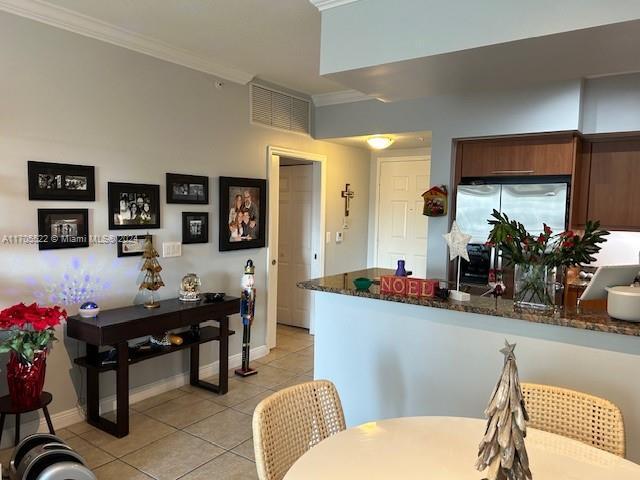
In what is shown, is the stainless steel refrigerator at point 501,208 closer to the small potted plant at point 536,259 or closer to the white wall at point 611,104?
the white wall at point 611,104

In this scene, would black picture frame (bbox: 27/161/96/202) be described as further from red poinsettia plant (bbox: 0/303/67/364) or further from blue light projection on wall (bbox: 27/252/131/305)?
red poinsettia plant (bbox: 0/303/67/364)

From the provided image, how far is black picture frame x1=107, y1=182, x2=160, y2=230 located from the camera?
129 inches

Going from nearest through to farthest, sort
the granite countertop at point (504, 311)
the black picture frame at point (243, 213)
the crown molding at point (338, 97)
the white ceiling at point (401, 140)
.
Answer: the granite countertop at point (504, 311) → the black picture frame at point (243, 213) → the white ceiling at point (401, 140) → the crown molding at point (338, 97)

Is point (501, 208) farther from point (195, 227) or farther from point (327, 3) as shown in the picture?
point (195, 227)

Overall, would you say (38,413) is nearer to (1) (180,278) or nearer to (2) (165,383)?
(2) (165,383)

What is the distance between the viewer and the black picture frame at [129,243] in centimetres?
336

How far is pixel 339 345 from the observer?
2809mm

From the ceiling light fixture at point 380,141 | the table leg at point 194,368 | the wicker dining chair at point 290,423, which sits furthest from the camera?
the ceiling light fixture at point 380,141

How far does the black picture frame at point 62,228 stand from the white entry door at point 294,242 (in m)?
2.69

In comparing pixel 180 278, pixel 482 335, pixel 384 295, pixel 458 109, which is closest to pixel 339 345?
pixel 384 295

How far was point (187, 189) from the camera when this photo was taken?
12.4 ft

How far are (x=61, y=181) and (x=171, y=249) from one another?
964 millimetres

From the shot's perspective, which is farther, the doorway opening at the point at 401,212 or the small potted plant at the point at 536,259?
the doorway opening at the point at 401,212

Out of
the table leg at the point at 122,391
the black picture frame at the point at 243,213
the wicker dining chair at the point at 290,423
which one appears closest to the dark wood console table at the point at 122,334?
the table leg at the point at 122,391
